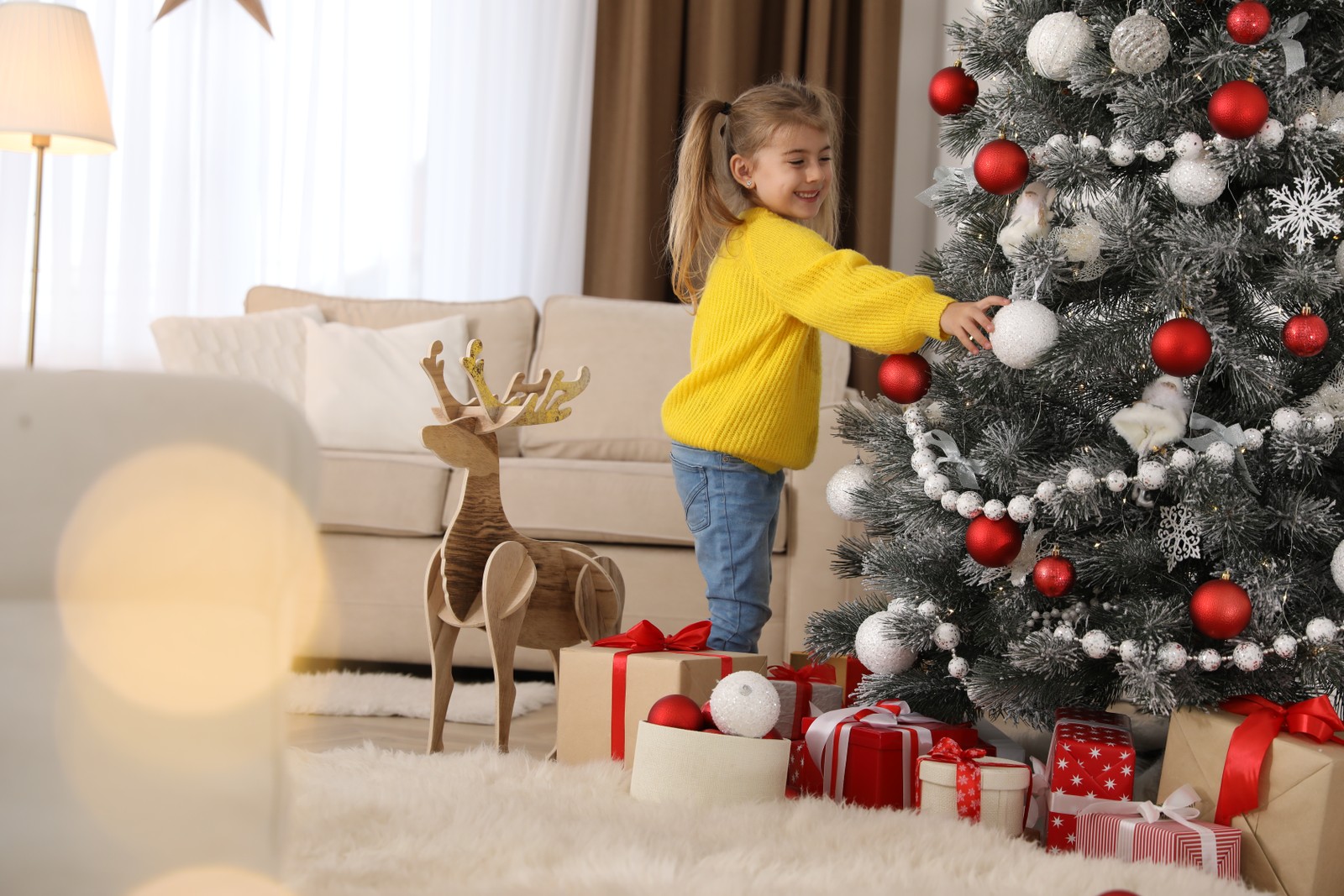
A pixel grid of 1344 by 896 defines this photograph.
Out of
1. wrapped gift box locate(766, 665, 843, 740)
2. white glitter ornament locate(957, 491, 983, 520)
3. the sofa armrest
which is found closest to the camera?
white glitter ornament locate(957, 491, 983, 520)

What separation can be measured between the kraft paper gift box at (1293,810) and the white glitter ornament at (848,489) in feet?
1.89

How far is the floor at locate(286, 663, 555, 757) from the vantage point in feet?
5.83

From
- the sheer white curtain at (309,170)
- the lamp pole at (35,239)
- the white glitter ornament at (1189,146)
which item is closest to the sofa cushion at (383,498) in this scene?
the lamp pole at (35,239)

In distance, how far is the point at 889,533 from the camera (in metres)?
1.71

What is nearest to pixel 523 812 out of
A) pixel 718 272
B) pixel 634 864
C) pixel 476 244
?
pixel 634 864

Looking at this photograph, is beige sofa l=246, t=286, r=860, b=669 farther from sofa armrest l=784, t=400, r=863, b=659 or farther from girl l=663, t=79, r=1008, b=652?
girl l=663, t=79, r=1008, b=652

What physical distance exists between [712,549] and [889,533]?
27 centimetres

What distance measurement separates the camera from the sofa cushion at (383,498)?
235 centimetres

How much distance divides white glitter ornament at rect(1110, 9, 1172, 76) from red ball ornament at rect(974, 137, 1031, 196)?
154 millimetres

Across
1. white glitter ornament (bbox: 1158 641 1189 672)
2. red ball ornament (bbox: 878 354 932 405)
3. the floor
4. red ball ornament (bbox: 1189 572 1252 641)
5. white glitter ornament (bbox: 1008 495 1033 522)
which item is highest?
red ball ornament (bbox: 878 354 932 405)

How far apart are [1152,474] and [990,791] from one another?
1.33 ft

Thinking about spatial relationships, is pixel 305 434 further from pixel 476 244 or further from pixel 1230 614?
pixel 476 244

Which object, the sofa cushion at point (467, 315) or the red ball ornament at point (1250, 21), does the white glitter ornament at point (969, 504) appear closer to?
the red ball ornament at point (1250, 21)

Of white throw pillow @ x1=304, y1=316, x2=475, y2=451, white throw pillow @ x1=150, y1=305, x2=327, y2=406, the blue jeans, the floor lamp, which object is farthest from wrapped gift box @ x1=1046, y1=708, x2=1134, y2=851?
the floor lamp
